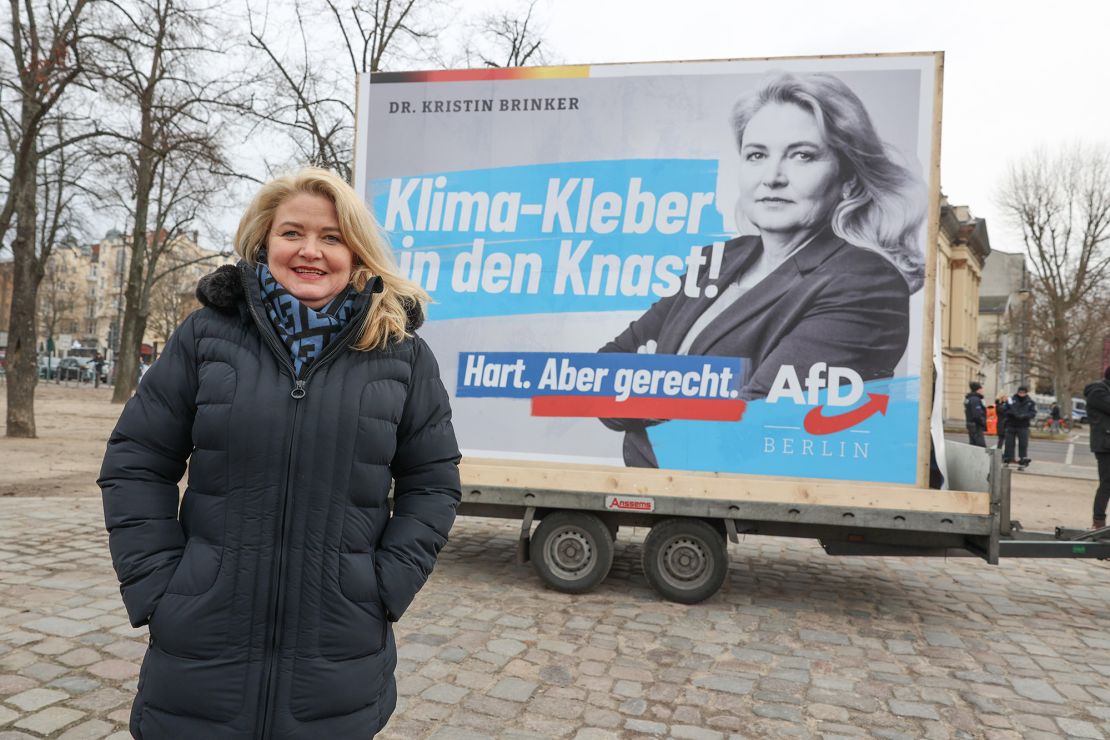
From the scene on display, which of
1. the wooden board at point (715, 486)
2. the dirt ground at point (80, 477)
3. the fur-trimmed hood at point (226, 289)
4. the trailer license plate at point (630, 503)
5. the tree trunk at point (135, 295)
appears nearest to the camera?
the fur-trimmed hood at point (226, 289)

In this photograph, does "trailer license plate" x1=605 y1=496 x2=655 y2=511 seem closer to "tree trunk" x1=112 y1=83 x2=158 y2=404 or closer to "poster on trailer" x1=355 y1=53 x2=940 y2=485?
"poster on trailer" x1=355 y1=53 x2=940 y2=485

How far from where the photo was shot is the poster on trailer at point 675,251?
5.51 metres

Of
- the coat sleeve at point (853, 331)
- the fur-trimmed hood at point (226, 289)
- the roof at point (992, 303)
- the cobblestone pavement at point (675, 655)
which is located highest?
the roof at point (992, 303)

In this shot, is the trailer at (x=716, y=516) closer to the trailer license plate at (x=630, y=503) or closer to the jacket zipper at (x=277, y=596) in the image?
the trailer license plate at (x=630, y=503)

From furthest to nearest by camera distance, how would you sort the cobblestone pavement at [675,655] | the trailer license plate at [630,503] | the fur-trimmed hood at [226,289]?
the trailer license plate at [630,503] → the cobblestone pavement at [675,655] → the fur-trimmed hood at [226,289]

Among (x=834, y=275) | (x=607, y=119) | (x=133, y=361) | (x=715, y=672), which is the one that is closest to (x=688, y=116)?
(x=607, y=119)

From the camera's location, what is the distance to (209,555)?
1841 mm

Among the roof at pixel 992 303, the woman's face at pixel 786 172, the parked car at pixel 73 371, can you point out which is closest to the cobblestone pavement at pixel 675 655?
the woman's face at pixel 786 172

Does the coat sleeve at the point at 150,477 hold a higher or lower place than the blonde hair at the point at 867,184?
lower

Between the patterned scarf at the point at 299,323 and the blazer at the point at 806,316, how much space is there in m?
4.04

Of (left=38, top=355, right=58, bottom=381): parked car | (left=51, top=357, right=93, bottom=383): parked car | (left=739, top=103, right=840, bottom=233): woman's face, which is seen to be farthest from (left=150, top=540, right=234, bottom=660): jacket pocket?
(left=38, top=355, right=58, bottom=381): parked car

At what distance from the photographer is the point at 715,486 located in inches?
221

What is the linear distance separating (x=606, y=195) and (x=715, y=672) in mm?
3348

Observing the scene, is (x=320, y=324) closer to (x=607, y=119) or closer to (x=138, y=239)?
(x=607, y=119)
